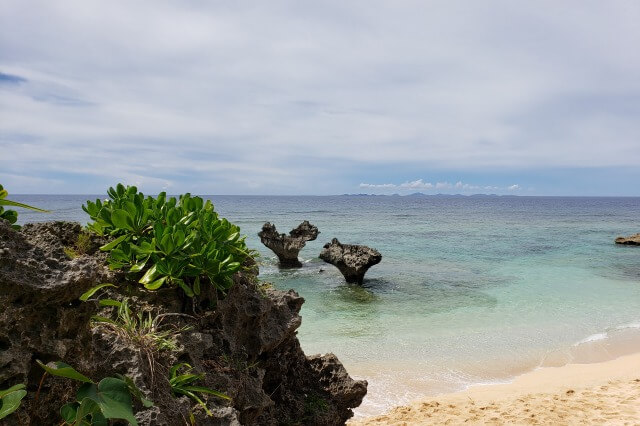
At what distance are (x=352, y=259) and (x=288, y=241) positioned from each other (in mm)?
4852

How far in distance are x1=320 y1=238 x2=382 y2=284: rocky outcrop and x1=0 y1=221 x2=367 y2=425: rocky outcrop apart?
13.2 m

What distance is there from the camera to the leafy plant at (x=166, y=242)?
3.31m

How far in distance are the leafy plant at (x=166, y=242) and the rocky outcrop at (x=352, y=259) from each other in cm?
1432

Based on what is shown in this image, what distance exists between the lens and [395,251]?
2933cm

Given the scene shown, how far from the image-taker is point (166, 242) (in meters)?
3.26

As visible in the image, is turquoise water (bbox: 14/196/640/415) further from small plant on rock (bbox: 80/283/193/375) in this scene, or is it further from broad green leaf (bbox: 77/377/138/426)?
broad green leaf (bbox: 77/377/138/426)

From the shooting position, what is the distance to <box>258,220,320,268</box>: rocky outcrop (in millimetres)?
22125

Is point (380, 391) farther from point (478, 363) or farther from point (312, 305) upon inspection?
point (312, 305)

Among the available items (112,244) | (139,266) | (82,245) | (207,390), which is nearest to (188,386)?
(207,390)

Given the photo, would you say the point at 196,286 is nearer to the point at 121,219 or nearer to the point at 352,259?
the point at 121,219

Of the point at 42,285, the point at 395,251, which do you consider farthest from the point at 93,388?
the point at 395,251

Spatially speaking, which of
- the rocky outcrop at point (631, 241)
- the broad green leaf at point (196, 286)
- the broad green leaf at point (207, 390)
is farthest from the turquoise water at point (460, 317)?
the rocky outcrop at point (631, 241)

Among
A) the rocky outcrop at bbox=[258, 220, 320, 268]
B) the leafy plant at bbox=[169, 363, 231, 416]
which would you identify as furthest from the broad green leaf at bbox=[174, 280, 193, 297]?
the rocky outcrop at bbox=[258, 220, 320, 268]

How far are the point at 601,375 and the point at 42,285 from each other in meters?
10.0
